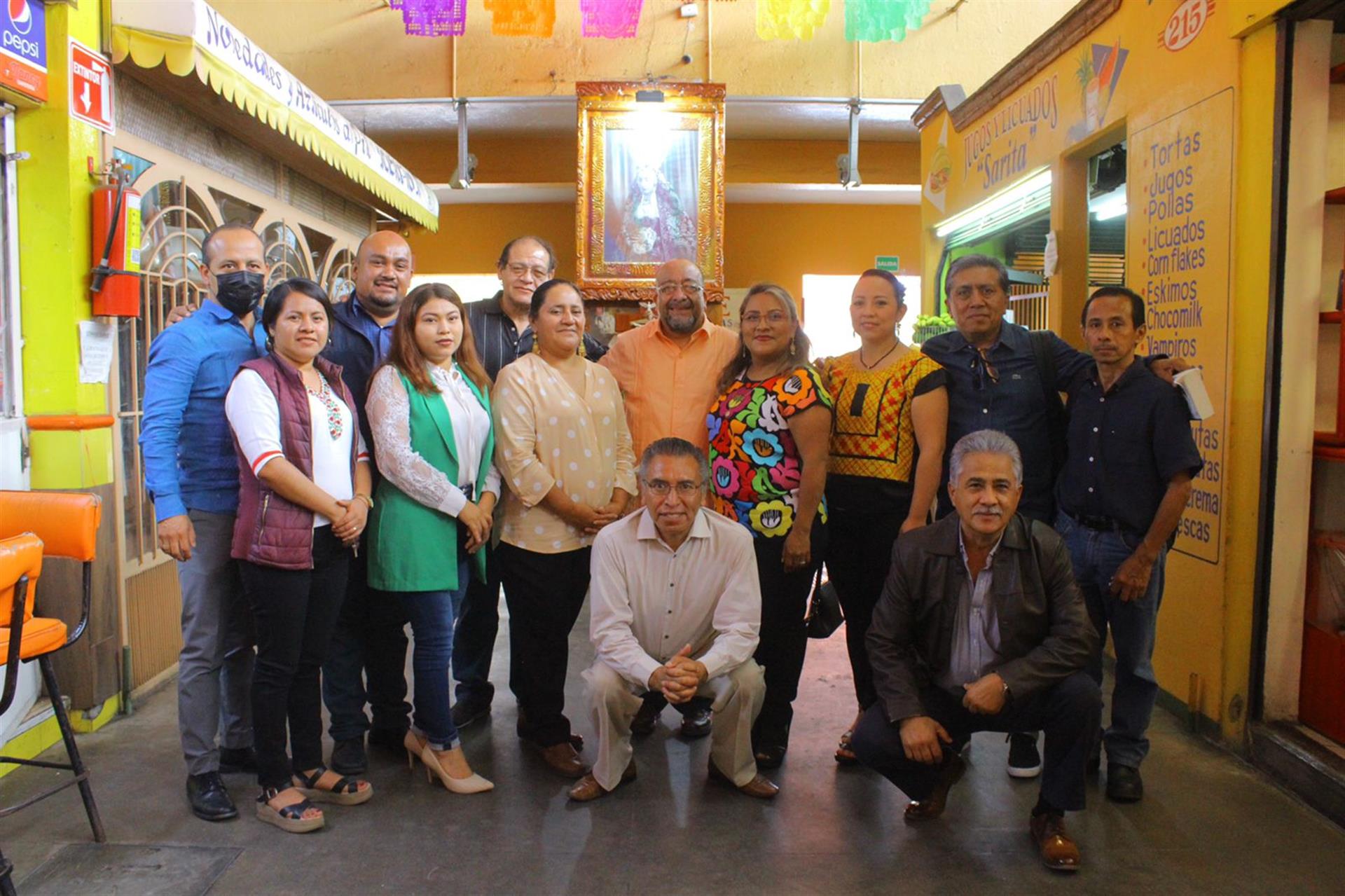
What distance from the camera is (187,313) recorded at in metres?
3.07

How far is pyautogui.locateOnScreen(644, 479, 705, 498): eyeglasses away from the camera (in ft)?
8.37

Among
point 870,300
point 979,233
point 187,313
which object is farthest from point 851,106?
point 187,313

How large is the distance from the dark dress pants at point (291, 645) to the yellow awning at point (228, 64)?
187cm

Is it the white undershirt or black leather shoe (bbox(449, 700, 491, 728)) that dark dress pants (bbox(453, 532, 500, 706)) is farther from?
the white undershirt

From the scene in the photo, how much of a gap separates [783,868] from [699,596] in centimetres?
73

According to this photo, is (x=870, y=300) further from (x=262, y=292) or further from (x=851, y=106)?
(x=851, y=106)

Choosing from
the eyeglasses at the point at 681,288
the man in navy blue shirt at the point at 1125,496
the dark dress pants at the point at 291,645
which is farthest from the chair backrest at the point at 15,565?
the man in navy blue shirt at the point at 1125,496

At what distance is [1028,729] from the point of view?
2385 millimetres

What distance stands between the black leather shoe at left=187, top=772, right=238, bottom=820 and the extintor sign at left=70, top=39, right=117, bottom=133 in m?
2.13

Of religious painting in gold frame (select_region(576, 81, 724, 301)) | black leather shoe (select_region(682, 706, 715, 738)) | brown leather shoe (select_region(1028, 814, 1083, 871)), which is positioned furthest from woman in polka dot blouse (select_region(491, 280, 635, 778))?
religious painting in gold frame (select_region(576, 81, 724, 301))

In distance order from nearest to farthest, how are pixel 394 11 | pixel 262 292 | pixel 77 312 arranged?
pixel 262 292
pixel 77 312
pixel 394 11

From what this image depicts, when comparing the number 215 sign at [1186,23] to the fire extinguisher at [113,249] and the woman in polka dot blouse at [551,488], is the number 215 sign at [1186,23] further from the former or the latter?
the fire extinguisher at [113,249]

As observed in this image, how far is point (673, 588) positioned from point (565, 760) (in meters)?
0.66

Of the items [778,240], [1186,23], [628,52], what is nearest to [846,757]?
[1186,23]
